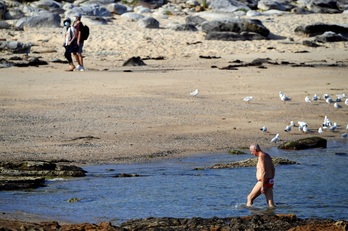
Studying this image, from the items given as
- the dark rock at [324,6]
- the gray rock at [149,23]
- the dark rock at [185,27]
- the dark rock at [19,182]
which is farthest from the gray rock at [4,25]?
the dark rock at [19,182]

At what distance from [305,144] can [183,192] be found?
4239mm

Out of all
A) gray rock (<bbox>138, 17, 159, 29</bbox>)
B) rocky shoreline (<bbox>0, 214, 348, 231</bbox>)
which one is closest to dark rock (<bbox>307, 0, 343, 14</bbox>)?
gray rock (<bbox>138, 17, 159, 29</bbox>)

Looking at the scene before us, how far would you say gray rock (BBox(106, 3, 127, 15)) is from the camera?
3606 centimetres

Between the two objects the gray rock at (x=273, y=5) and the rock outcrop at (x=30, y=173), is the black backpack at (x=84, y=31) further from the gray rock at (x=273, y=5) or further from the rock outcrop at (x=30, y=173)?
the gray rock at (x=273, y=5)

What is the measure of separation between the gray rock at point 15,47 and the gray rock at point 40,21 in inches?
175

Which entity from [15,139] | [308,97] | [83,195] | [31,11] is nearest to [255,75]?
[308,97]

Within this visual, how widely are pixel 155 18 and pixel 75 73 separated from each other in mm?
→ 12928

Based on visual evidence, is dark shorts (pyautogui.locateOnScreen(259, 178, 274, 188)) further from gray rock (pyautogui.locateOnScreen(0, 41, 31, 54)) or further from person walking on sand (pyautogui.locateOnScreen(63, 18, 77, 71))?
gray rock (pyautogui.locateOnScreen(0, 41, 31, 54))

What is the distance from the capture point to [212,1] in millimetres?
39750

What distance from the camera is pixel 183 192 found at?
11703mm

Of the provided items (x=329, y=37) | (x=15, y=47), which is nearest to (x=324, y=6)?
(x=329, y=37)

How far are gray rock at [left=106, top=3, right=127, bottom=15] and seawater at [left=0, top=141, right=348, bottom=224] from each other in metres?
22.2

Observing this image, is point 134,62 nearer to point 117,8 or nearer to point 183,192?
point 117,8

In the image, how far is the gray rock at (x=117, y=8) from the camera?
36062 millimetres
